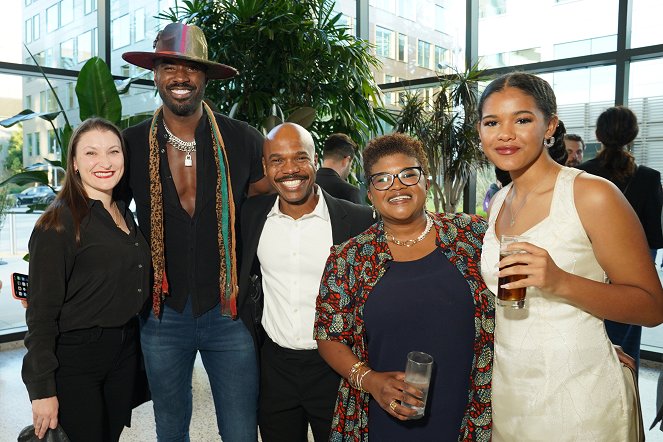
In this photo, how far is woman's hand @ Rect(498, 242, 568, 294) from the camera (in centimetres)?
135

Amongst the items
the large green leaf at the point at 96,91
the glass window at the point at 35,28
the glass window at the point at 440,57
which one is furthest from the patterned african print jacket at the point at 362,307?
the glass window at the point at 35,28

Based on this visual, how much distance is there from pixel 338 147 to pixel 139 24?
2.68 metres

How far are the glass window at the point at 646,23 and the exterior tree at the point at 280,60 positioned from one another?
233cm

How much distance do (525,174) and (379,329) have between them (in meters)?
0.63

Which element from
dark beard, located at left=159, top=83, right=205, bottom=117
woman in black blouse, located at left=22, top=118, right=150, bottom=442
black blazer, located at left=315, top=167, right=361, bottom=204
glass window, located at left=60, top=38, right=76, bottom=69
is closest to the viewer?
woman in black blouse, located at left=22, top=118, right=150, bottom=442

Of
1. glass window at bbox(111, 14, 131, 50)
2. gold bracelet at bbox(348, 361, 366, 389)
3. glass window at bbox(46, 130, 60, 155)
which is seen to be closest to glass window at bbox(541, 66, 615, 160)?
glass window at bbox(111, 14, 131, 50)

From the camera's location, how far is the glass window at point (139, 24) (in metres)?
5.81

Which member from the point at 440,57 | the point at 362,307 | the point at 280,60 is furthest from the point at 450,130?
the point at 362,307

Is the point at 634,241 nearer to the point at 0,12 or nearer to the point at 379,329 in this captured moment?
the point at 379,329

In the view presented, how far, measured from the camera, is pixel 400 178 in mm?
1799

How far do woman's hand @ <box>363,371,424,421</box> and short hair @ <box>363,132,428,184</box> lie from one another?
0.63 metres

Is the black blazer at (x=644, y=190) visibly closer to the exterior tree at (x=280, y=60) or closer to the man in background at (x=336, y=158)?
the man in background at (x=336, y=158)

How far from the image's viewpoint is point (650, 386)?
4285 millimetres

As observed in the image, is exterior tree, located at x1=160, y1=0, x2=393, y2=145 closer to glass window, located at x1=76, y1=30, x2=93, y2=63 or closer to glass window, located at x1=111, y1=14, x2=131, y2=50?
glass window, located at x1=111, y1=14, x2=131, y2=50
